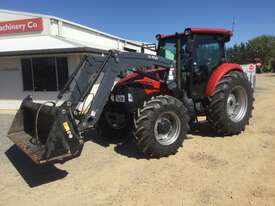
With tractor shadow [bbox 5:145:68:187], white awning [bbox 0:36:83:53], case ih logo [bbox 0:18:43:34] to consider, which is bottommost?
tractor shadow [bbox 5:145:68:187]

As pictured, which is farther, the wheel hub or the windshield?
the windshield

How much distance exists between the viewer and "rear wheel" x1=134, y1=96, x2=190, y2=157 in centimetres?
637

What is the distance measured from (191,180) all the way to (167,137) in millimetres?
1553

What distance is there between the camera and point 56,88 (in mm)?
14750

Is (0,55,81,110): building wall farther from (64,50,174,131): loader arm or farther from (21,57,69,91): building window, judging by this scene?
(64,50,174,131): loader arm

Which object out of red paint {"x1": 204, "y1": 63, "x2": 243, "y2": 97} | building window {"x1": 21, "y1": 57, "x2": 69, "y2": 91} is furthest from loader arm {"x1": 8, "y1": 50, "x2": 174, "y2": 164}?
building window {"x1": 21, "y1": 57, "x2": 69, "y2": 91}

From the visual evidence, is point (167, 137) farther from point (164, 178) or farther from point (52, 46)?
point (52, 46)

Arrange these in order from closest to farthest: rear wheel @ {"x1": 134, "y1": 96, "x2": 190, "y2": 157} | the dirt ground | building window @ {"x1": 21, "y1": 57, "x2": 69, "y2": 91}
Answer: the dirt ground, rear wheel @ {"x1": 134, "y1": 96, "x2": 190, "y2": 157}, building window @ {"x1": 21, "y1": 57, "x2": 69, "y2": 91}

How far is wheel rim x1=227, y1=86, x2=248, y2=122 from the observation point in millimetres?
8336

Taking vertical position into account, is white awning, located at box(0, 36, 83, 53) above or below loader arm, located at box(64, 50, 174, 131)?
above

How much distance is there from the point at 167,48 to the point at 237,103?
2.25 meters

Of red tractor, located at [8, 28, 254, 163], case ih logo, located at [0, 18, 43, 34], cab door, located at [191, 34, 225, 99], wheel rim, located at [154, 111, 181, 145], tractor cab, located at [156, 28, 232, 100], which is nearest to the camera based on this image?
red tractor, located at [8, 28, 254, 163]

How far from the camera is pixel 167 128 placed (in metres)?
6.86

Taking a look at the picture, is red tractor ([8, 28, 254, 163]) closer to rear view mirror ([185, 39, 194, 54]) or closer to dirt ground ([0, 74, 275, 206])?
rear view mirror ([185, 39, 194, 54])
